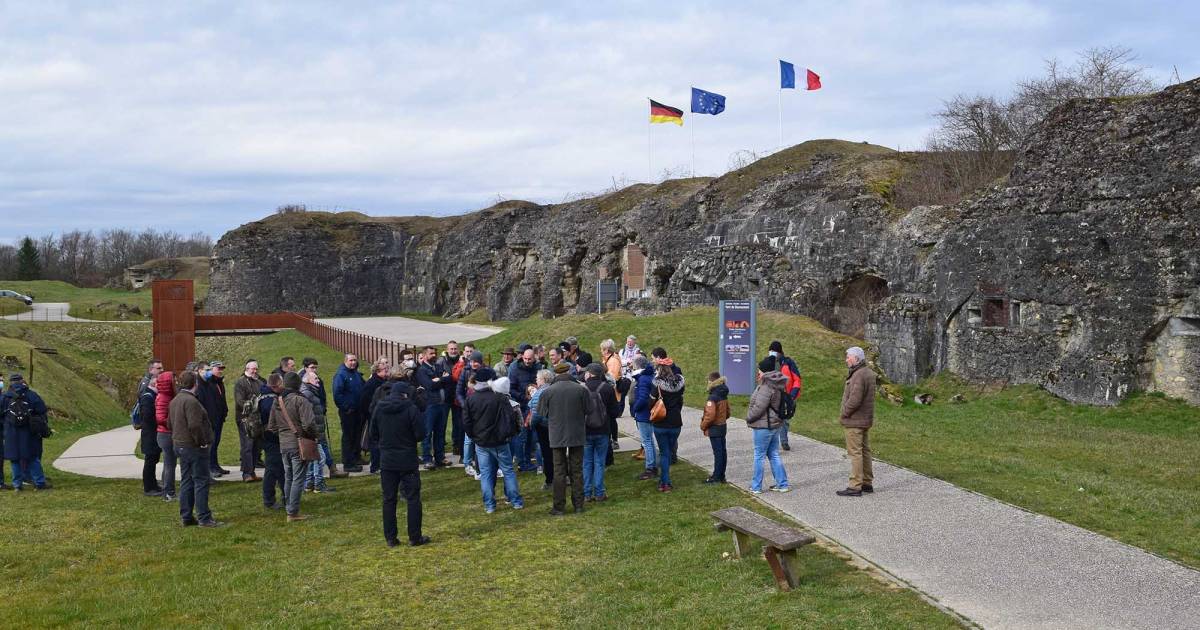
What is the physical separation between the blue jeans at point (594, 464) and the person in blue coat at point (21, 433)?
7.50m

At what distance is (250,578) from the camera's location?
905 centimetres

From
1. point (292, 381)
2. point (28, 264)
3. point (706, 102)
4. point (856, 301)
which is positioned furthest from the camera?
point (28, 264)

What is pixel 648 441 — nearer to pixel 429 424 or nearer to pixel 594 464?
pixel 594 464

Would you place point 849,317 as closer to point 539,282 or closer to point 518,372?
point 518,372

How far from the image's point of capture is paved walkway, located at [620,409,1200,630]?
6.97 m

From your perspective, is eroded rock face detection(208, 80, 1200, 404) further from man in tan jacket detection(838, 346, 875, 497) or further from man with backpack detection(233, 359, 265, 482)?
man with backpack detection(233, 359, 265, 482)

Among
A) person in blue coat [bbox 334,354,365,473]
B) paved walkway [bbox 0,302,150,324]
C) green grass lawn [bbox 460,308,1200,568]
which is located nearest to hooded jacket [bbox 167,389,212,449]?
person in blue coat [bbox 334,354,365,473]

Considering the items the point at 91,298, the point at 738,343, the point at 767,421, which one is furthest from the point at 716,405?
the point at 91,298

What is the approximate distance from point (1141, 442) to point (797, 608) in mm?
10951

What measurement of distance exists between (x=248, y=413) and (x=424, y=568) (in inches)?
146

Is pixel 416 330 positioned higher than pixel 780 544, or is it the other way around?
pixel 780 544

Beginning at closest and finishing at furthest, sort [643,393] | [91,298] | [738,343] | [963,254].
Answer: [643,393]
[738,343]
[963,254]
[91,298]

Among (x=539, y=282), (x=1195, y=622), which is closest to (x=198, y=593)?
(x=1195, y=622)

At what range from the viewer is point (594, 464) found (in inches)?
466
